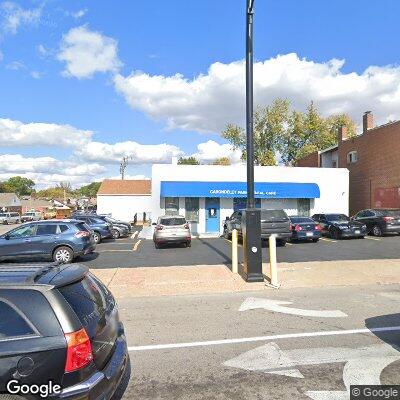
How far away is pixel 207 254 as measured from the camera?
15.1 metres

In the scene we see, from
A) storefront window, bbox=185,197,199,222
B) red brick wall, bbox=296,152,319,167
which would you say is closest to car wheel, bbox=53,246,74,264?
storefront window, bbox=185,197,199,222

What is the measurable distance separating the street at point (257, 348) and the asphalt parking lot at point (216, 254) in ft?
17.3

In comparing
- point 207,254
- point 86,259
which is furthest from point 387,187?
point 86,259

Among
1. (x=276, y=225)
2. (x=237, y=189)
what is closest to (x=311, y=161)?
(x=237, y=189)

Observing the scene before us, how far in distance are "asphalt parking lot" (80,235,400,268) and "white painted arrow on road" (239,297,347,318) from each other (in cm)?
500

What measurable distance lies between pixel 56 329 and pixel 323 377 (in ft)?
9.74

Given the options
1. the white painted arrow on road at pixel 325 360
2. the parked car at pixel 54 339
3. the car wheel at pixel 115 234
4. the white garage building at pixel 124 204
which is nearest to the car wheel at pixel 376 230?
the car wheel at pixel 115 234

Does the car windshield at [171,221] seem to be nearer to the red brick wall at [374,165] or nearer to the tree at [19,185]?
the red brick wall at [374,165]

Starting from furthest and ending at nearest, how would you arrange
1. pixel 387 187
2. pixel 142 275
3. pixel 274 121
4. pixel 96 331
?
1. pixel 274 121
2. pixel 387 187
3. pixel 142 275
4. pixel 96 331

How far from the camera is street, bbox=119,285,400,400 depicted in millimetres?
4223

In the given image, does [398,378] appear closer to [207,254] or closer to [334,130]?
[207,254]

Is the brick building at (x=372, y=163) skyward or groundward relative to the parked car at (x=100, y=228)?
skyward

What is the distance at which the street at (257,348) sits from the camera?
4.22m

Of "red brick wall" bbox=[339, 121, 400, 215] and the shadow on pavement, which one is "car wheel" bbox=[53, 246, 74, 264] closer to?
the shadow on pavement
